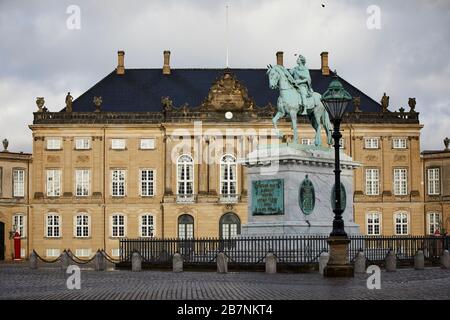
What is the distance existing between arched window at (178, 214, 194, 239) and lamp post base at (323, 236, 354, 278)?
4029cm

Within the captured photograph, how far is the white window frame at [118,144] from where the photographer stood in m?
62.3

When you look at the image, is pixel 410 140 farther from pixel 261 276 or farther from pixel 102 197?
pixel 261 276

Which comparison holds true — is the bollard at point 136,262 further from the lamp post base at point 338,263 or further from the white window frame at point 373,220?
the white window frame at point 373,220

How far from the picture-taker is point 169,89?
65688 mm

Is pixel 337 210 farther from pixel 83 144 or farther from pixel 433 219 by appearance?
pixel 433 219

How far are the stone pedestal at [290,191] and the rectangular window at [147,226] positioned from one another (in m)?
35.7

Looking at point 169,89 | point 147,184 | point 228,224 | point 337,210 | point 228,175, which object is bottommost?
point 228,224

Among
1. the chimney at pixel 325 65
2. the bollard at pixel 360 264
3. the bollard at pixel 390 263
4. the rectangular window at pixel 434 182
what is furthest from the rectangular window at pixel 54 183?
the bollard at pixel 360 264

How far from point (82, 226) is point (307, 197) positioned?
125 ft

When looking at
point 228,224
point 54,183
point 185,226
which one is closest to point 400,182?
point 228,224

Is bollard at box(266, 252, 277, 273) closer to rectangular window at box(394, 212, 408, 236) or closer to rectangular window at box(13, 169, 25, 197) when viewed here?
rectangular window at box(394, 212, 408, 236)

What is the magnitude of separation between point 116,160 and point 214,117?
23.9ft

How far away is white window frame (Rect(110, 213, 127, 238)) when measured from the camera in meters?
61.9

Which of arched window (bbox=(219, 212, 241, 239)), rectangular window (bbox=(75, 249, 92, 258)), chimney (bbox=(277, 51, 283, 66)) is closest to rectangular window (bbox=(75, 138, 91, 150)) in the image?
rectangular window (bbox=(75, 249, 92, 258))
